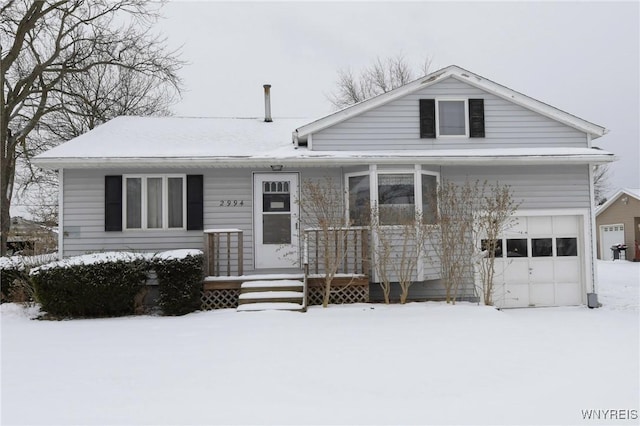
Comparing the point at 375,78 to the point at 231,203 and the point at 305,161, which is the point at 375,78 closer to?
the point at 305,161

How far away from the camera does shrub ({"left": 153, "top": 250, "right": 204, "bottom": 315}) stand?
897cm

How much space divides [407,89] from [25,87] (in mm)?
14922

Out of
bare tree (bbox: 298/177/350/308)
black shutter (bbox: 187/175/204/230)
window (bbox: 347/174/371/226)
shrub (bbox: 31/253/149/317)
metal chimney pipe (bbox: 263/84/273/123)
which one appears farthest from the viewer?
metal chimney pipe (bbox: 263/84/273/123)

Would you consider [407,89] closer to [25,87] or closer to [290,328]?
[290,328]

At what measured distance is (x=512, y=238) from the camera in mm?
10992

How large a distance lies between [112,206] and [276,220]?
3.49m

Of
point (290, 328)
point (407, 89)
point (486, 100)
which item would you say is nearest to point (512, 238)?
point (486, 100)

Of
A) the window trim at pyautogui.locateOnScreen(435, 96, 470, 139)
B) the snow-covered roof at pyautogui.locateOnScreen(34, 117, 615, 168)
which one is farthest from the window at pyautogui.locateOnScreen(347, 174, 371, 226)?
the window trim at pyautogui.locateOnScreen(435, 96, 470, 139)

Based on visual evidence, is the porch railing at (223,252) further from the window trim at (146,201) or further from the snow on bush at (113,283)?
the window trim at (146,201)

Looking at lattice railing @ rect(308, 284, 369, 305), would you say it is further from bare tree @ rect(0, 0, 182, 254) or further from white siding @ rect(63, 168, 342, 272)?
bare tree @ rect(0, 0, 182, 254)

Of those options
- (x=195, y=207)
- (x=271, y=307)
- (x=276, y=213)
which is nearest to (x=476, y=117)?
(x=276, y=213)

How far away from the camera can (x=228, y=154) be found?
1010 centimetres

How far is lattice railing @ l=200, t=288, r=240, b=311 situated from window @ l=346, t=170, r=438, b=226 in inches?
110

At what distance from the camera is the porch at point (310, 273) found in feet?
30.9
